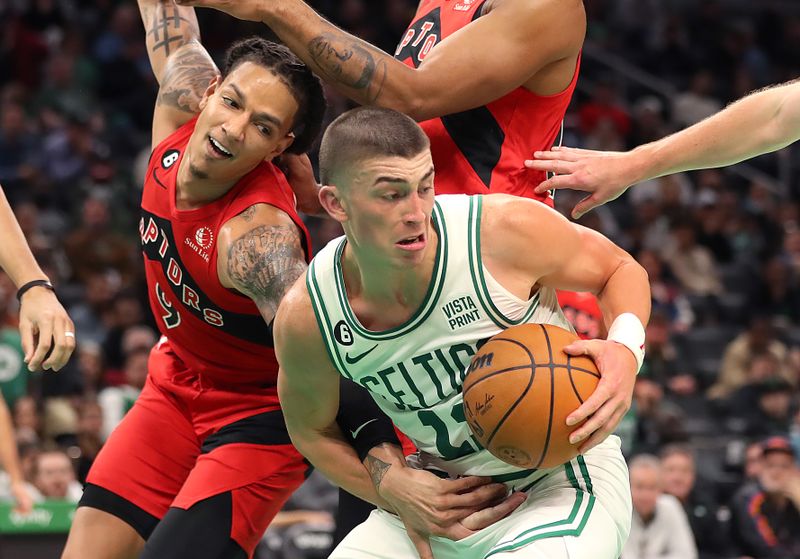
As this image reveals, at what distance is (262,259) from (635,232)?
36.5 feet

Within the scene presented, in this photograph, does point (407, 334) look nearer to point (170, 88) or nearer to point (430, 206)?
point (430, 206)

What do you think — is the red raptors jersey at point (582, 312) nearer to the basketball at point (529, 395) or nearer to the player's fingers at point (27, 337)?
the basketball at point (529, 395)

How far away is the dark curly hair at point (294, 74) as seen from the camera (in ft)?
15.6

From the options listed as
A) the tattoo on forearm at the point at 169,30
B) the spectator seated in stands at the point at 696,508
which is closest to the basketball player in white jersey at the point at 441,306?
the tattoo on forearm at the point at 169,30

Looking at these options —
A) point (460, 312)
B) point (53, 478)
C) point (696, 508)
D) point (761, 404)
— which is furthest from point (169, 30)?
point (761, 404)

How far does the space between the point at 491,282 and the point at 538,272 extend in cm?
16

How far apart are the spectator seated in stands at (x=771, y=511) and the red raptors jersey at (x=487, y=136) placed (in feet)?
19.5

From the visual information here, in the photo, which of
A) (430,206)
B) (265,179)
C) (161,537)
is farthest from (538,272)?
(161,537)

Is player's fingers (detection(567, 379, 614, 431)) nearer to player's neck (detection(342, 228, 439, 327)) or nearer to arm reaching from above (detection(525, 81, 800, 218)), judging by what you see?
player's neck (detection(342, 228, 439, 327))

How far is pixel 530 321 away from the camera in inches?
163

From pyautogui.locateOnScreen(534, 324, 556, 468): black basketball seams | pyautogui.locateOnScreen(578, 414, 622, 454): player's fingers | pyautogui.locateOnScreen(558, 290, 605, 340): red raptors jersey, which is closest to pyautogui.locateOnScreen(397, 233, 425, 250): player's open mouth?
pyautogui.locateOnScreen(534, 324, 556, 468): black basketball seams

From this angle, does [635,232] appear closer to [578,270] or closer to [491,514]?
[578,270]

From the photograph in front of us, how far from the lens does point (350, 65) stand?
4406 mm

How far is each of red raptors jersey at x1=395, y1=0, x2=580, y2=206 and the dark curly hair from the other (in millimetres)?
406
